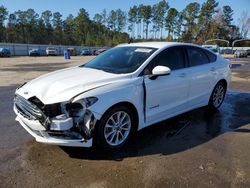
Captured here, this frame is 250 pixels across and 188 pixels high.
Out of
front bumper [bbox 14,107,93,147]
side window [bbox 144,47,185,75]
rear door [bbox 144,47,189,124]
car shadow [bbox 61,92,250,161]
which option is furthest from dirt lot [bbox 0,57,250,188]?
side window [bbox 144,47,185,75]

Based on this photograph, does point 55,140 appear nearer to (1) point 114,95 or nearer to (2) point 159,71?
(1) point 114,95

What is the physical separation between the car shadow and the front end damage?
39cm

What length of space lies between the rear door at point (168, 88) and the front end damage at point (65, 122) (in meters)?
1.18

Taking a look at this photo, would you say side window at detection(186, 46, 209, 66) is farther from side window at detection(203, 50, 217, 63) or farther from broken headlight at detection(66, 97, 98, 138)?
broken headlight at detection(66, 97, 98, 138)

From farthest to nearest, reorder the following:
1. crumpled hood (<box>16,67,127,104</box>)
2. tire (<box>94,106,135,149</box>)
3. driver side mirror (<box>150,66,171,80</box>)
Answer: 1. driver side mirror (<box>150,66,171,80</box>)
2. tire (<box>94,106,135,149</box>)
3. crumpled hood (<box>16,67,127,104</box>)

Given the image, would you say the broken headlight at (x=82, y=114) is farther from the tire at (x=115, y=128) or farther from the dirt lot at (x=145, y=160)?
the dirt lot at (x=145, y=160)

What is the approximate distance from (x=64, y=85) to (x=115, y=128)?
1005 millimetres

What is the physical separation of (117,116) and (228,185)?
1.80 m

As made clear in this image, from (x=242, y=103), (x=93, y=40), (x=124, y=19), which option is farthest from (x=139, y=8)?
(x=242, y=103)

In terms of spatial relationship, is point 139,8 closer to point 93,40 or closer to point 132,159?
point 93,40

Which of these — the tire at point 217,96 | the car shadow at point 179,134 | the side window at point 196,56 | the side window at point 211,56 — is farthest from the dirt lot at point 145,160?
the side window at point 211,56

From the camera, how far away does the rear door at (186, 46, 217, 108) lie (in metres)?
5.73

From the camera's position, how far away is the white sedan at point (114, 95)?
3.87 meters

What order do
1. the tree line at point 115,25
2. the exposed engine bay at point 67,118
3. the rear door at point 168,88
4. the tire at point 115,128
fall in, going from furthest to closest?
the tree line at point 115,25 → the rear door at point 168,88 → the tire at point 115,128 → the exposed engine bay at point 67,118
